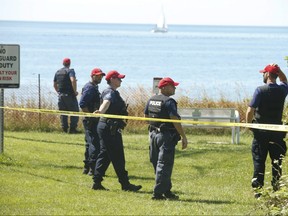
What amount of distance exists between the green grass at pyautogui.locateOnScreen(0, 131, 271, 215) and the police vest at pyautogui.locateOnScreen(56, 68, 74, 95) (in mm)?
1757

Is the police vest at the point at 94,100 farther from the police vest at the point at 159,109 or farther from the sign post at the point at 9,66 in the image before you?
the sign post at the point at 9,66

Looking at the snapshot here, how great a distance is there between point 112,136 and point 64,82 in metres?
9.14

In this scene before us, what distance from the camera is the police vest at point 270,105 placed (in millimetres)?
12602

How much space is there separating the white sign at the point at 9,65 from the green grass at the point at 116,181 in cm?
137

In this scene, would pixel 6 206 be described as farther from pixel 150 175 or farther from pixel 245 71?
pixel 245 71

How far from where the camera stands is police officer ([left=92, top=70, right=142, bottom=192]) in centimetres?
1370

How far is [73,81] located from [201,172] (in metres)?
6.95

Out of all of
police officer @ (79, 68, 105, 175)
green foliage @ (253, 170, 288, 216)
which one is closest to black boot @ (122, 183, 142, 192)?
police officer @ (79, 68, 105, 175)

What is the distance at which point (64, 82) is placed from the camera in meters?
22.7

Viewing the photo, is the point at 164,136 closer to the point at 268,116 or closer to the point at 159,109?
the point at 159,109

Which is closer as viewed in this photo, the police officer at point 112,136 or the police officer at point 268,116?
the police officer at point 268,116

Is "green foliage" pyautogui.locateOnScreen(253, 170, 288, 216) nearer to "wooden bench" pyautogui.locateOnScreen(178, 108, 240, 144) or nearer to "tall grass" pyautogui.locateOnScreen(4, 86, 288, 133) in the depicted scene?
"wooden bench" pyautogui.locateOnScreen(178, 108, 240, 144)

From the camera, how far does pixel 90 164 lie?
15.1 meters

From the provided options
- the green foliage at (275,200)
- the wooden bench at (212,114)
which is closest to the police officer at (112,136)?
the green foliage at (275,200)
